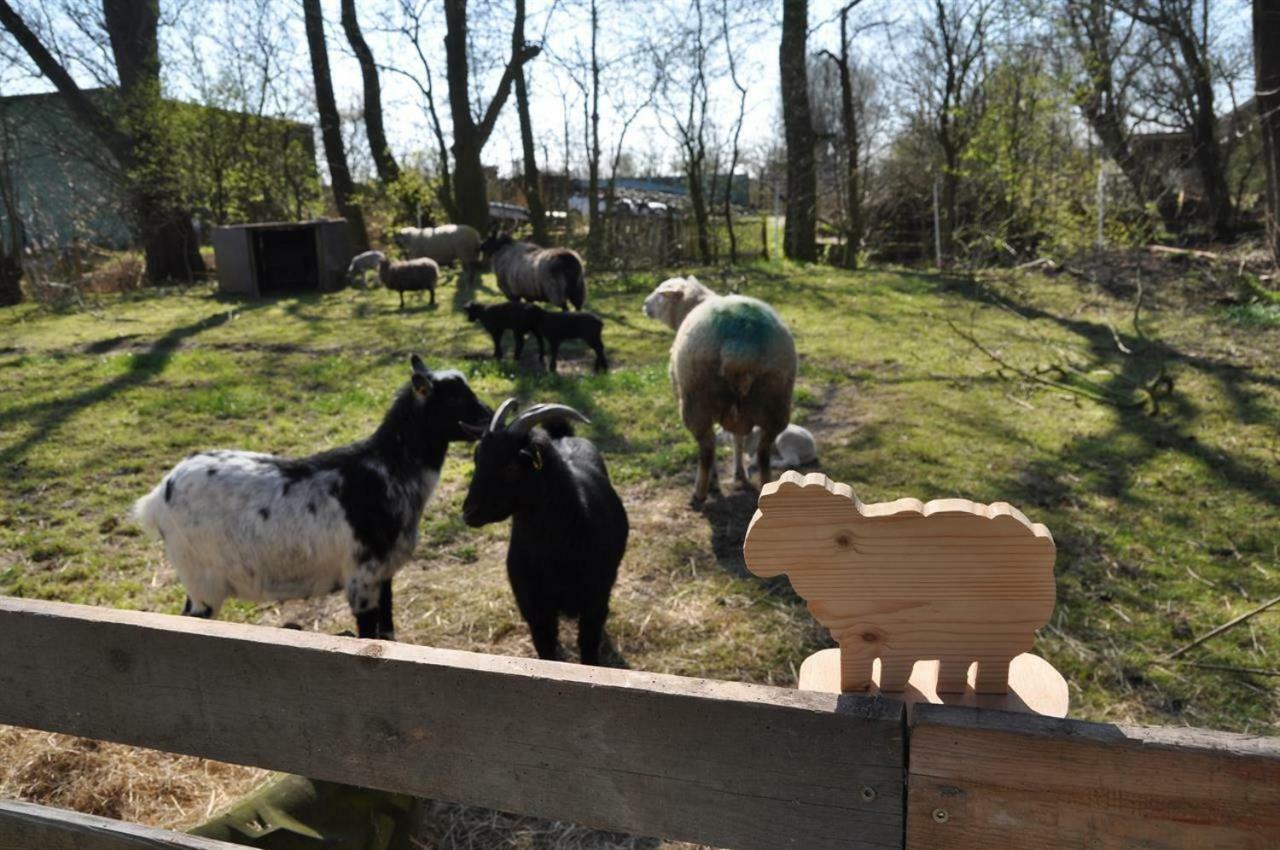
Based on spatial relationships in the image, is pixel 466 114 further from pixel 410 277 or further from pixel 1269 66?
pixel 1269 66

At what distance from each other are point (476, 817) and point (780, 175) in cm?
2791

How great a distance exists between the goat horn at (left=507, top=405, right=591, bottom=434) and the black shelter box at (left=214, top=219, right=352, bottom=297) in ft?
54.5

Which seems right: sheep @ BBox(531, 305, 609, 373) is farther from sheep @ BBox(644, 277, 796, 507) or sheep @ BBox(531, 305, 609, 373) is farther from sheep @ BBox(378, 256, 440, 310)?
sheep @ BBox(378, 256, 440, 310)

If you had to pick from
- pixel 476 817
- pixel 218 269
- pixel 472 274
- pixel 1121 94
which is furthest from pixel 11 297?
pixel 1121 94

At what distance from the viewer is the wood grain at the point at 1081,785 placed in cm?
127

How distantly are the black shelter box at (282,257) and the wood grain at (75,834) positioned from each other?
18700 mm

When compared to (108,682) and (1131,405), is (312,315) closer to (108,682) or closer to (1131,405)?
(1131,405)

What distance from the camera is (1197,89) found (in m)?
20.1

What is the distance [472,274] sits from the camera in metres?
20.6

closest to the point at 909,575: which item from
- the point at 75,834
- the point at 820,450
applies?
the point at 75,834

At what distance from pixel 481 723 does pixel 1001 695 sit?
922mm

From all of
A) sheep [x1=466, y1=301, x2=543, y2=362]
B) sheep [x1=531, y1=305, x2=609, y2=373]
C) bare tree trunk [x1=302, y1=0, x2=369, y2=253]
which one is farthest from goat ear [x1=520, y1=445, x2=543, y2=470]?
bare tree trunk [x1=302, y1=0, x2=369, y2=253]

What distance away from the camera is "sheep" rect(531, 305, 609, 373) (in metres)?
10.8

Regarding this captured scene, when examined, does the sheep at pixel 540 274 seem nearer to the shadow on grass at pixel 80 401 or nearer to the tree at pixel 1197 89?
the shadow on grass at pixel 80 401
